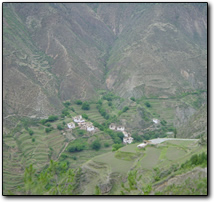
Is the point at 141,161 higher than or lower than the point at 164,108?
lower


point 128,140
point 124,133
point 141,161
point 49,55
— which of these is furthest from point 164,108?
point 141,161

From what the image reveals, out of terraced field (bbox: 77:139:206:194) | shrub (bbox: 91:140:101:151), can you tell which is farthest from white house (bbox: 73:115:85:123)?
terraced field (bbox: 77:139:206:194)

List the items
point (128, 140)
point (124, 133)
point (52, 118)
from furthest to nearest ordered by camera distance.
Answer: point (52, 118), point (124, 133), point (128, 140)

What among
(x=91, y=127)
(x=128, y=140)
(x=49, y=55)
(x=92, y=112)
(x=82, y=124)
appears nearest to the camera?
(x=128, y=140)

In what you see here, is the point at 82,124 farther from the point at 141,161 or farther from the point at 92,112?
the point at 141,161

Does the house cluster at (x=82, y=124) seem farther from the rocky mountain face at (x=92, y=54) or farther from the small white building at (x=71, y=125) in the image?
the rocky mountain face at (x=92, y=54)

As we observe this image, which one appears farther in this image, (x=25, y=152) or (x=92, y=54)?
(x=92, y=54)

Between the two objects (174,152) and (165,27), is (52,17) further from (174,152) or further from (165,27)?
(174,152)

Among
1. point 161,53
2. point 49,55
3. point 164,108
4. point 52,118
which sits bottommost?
point 52,118

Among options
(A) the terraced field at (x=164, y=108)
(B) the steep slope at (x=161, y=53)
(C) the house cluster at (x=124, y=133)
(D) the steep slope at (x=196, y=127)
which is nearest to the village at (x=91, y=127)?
(C) the house cluster at (x=124, y=133)
